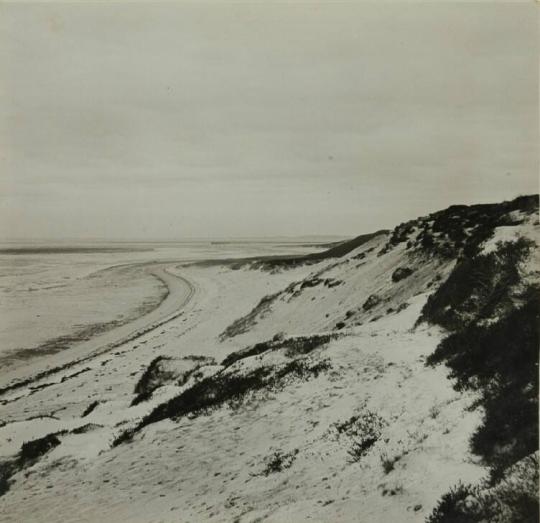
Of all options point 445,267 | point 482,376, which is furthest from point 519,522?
point 445,267

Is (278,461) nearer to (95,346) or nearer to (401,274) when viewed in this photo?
(401,274)

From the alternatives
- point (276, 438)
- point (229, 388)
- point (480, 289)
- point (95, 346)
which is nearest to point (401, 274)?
point (480, 289)

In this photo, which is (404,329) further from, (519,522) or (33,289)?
(33,289)

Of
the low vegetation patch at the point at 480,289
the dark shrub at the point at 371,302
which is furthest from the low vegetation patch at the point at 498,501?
the dark shrub at the point at 371,302

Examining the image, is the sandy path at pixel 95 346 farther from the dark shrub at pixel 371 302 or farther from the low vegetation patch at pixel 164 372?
the dark shrub at pixel 371 302

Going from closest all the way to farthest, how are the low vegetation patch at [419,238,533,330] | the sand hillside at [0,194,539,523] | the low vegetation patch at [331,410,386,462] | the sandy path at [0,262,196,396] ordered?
the sand hillside at [0,194,539,523] → the low vegetation patch at [331,410,386,462] → the low vegetation patch at [419,238,533,330] → the sandy path at [0,262,196,396]

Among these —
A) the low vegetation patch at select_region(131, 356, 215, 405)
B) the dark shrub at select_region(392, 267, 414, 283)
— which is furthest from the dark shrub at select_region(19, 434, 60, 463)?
the dark shrub at select_region(392, 267, 414, 283)

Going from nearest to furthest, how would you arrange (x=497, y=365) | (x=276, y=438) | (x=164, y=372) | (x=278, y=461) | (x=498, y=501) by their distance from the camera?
(x=498, y=501) < (x=278, y=461) < (x=497, y=365) < (x=276, y=438) < (x=164, y=372)

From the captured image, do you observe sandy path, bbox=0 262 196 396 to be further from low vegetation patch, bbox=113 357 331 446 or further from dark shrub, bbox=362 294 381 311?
dark shrub, bbox=362 294 381 311

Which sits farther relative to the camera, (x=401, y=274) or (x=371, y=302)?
(x=401, y=274)

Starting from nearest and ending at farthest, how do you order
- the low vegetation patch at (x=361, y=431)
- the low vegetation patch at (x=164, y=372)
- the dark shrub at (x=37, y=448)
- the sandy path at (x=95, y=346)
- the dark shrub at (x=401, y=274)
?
1. the low vegetation patch at (x=361, y=431)
2. the dark shrub at (x=37, y=448)
3. the low vegetation patch at (x=164, y=372)
4. the sandy path at (x=95, y=346)
5. the dark shrub at (x=401, y=274)
